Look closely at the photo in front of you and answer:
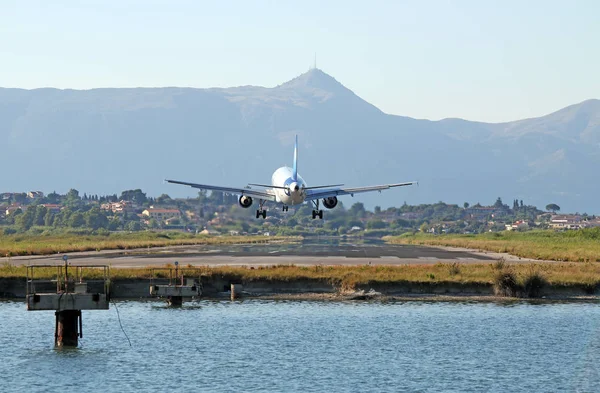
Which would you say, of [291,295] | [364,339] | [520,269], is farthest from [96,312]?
[520,269]

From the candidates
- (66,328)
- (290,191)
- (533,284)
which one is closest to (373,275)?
(533,284)

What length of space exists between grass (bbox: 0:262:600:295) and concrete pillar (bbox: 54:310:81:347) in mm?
24552

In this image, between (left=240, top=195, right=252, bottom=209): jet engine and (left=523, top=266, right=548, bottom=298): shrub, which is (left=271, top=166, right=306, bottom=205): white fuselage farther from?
(left=523, top=266, right=548, bottom=298): shrub

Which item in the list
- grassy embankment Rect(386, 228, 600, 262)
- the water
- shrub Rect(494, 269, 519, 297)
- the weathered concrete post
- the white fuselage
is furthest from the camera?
grassy embankment Rect(386, 228, 600, 262)

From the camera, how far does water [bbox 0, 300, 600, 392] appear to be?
172 ft

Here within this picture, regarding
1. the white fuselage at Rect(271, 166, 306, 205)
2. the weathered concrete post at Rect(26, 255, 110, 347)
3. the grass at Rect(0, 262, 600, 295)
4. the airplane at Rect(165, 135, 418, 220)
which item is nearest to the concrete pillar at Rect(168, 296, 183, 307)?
the grass at Rect(0, 262, 600, 295)

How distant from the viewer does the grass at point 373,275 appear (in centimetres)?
8881

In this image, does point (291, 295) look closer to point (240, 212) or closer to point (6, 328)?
point (6, 328)

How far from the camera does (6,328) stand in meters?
68.3

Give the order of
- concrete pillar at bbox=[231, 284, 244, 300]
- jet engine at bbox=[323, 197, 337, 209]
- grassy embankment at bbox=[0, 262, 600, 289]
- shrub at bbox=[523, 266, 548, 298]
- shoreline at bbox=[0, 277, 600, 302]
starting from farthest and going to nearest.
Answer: jet engine at bbox=[323, 197, 337, 209] → grassy embankment at bbox=[0, 262, 600, 289] → shrub at bbox=[523, 266, 548, 298] → concrete pillar at bbox=[231, 284, 244, 300] → shoreline at bbox=[0, 277, 600, 302]

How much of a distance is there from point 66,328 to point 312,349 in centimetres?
1513

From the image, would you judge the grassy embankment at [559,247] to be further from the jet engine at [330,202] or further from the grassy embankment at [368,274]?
the jet engine at [330,202]

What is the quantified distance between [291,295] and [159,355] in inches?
1147

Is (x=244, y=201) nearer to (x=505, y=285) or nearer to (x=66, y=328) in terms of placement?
(x=505, y=285)
